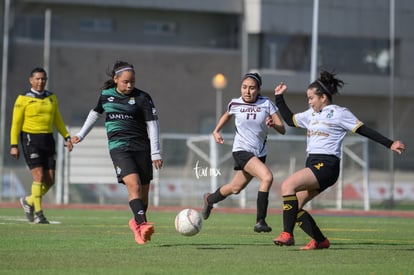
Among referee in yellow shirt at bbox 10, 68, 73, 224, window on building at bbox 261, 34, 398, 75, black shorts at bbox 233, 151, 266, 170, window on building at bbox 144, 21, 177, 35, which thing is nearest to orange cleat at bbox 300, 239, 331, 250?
black shorts at bbox 233, 151, 266, 170

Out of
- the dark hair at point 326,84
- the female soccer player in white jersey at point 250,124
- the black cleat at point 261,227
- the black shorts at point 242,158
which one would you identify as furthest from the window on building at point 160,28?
the dark hair at point 326,84

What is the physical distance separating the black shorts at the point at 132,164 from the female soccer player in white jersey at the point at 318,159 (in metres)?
1.62

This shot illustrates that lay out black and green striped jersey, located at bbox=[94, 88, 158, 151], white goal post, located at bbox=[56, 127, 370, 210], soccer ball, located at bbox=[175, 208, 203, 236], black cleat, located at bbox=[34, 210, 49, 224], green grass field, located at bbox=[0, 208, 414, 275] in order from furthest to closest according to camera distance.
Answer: white goal post, located at bbox=[56, 127, 370, 210] → black cleat, located at bbox=[34, 210, 49, 224] → black and green striped jersey, located at bbox=[94, 88, 158, 151] → soccer ball, located at bbox=[175, 208, 203, 236] → green grass field, located at bbox=[0, 208, 414, 275]

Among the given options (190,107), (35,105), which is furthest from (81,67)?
(35,105)

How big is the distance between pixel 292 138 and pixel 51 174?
44.3 ft

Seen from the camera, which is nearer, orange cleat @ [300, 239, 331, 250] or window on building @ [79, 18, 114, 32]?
orange cleat @ [300, 239, 331, 250]

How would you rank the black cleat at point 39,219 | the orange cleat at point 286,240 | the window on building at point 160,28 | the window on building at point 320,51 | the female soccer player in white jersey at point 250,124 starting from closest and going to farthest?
the orange cleat at point 286,240
the female soccer player in white jersey at point 250,124
the black cleat at point 39,219
the window on building at point 320,51
the window on building at point 160,28

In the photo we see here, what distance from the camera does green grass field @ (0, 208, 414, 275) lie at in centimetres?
950

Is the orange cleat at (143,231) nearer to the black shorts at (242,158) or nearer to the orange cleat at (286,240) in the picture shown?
the orange cleat at (286,240)

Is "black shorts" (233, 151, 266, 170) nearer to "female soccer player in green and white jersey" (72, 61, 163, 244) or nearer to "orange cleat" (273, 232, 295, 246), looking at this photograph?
"female soccer player in green and white jersey" (72, 61, 163, 244)

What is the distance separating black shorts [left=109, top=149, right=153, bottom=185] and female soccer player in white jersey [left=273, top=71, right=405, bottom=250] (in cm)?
162

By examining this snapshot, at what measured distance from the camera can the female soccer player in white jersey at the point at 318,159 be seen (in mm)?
11656

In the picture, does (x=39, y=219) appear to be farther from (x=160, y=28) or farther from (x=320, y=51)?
(x=160, y=28)

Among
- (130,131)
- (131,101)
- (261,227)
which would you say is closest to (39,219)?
(261,227)
